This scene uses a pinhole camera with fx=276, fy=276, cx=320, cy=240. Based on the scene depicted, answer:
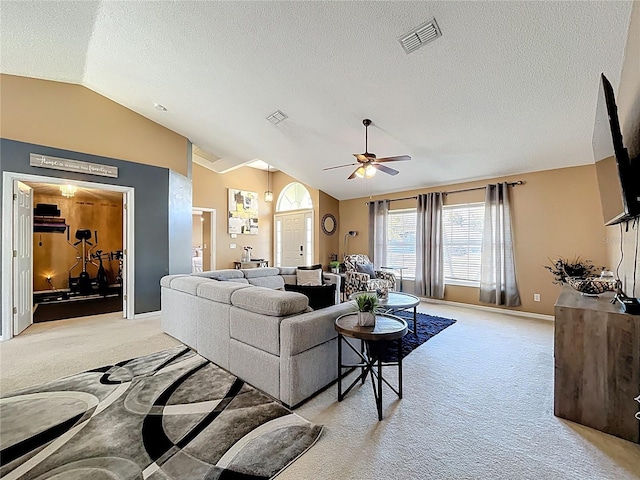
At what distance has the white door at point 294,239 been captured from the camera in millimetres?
7597

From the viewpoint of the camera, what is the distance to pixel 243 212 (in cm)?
814

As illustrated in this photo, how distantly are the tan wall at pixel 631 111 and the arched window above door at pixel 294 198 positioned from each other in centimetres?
578

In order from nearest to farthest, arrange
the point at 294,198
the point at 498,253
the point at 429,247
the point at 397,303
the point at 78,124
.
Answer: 1. the point at 397,303
2. the point at 78,124
3. the point at 498,253
4. the point at 429,247
5. the point at 294,198

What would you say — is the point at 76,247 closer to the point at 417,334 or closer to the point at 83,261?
the point at 83,261

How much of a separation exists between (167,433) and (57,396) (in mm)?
1243

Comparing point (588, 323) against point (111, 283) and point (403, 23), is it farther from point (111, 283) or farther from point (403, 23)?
point (111, 283)

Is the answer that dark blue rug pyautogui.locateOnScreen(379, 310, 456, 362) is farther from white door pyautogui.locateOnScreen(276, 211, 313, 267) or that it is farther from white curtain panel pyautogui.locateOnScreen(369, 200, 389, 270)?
white door pyautogui.locateOnScreen(276, 211, 313, 267)

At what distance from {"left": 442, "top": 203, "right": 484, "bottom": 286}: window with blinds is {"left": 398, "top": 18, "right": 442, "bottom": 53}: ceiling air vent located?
139 inches

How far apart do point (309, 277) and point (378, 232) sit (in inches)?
99.5

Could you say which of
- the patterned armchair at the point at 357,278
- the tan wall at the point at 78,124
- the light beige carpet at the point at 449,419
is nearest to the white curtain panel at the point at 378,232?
the patterned armchair at the point at 357,278

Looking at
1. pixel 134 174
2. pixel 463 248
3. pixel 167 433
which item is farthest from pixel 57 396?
pixel 463 248

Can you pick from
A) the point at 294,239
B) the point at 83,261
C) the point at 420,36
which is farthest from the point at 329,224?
the point at 83,261

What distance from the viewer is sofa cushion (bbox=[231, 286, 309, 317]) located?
221 centimetres

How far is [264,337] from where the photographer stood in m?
2.26
